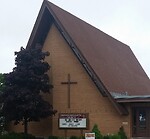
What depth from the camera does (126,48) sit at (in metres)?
47.8

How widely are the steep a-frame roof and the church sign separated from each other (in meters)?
2.22

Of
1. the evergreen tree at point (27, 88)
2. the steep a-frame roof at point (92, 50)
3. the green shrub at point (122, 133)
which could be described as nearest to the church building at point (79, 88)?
the steep a-frame roof at point (92, 50)

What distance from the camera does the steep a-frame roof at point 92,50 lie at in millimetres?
30141

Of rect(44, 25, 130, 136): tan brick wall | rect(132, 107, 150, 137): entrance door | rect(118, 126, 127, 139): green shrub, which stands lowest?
rect(118, 126, 127, 139): green shrub

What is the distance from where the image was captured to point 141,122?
30719mm

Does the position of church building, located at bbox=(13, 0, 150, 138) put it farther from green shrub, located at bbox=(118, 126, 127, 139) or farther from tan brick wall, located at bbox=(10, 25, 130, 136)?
green shrub, located at bbox=(118, 126, 127, 139)

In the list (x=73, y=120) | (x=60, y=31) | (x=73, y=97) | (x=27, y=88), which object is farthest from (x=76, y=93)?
(x=60, y=31)

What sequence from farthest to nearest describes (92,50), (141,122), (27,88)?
1. (92,50)
2. (141,122)
3. (27,88)

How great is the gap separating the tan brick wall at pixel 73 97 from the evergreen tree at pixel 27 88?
163 cm

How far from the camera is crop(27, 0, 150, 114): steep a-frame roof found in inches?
1187

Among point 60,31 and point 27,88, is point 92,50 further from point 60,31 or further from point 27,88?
point 27,88

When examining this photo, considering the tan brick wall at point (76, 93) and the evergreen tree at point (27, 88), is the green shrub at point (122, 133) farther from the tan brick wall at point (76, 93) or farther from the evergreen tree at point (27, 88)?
the evergreen tree at point (27, 88)

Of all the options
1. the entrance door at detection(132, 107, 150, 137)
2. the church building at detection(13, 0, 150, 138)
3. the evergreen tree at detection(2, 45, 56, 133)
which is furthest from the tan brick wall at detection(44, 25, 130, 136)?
the evergreen tree at detection(2, 45, 56, 133)

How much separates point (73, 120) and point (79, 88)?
2408 millimetres
